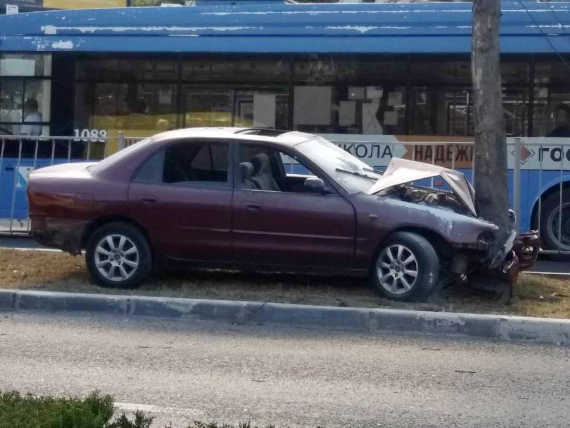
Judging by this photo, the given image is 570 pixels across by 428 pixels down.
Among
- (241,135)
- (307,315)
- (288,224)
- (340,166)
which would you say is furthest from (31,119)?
(307,315)

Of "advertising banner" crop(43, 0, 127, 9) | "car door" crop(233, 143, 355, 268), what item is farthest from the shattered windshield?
"advertising banner" crop(43, 0, 127, 9)

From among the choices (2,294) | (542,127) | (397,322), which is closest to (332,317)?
(397,322)

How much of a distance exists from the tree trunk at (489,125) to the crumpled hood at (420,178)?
0.60ft

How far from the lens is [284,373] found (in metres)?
7.43

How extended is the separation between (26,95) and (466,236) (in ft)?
26.5

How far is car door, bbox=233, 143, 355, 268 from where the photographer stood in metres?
9.70

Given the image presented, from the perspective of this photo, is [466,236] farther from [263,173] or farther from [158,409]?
[158,409]

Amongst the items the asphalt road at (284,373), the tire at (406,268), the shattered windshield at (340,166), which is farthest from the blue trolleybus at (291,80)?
the asphalt road at (284,373)

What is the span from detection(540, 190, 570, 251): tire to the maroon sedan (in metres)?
3.07

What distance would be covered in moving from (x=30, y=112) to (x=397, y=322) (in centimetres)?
804

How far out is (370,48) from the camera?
13.9 meters

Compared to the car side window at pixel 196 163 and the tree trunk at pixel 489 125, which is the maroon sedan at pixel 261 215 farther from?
the tree trunk at pixel 489 125

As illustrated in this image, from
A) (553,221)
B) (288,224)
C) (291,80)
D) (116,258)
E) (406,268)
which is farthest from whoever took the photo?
(291,80)

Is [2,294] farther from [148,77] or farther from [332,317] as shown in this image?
[148,77]
